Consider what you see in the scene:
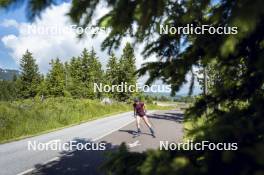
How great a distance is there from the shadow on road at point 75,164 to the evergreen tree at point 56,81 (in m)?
75.0

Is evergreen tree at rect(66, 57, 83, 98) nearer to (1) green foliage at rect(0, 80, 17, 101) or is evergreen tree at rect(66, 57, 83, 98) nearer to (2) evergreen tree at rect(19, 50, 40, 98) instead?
(2) evergreen tree at rect(19, 50, 40, 98)

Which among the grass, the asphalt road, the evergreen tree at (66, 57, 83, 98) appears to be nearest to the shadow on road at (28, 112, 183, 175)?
the asphalt road

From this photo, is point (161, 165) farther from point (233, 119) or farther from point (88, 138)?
point (88, 138)

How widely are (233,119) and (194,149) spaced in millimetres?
Result: 778

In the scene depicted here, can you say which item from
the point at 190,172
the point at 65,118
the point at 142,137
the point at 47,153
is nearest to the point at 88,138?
the point at 142,137

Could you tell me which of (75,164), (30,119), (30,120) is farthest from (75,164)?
(30,119)

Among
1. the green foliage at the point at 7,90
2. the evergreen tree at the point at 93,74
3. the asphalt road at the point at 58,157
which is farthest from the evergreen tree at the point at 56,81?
the asphalt road at the point at 58,157

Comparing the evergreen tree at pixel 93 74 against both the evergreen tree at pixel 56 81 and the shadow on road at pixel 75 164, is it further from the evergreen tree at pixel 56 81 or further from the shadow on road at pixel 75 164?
the shadow on road at pixel 75 164

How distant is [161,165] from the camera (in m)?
2.96

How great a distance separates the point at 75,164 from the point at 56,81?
7835 centimetres

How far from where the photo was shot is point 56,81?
88.4m

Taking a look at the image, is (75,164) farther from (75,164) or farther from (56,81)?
(56,81)

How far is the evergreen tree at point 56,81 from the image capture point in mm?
88125

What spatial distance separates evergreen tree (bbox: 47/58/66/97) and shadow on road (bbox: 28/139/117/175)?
75.0m
